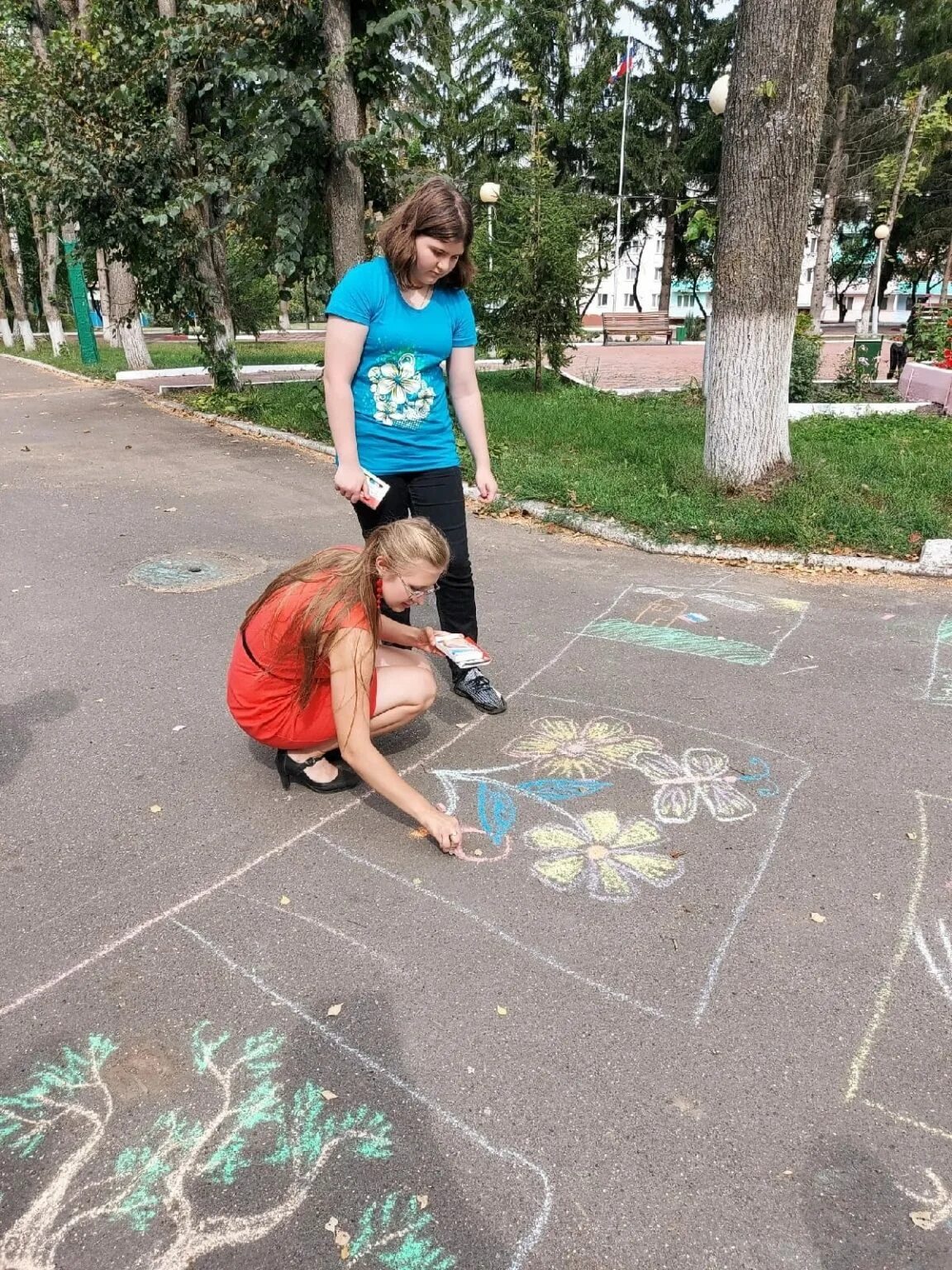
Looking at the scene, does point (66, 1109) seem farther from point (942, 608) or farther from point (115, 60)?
point (115, 60)

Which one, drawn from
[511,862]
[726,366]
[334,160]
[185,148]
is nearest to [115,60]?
[185,148]

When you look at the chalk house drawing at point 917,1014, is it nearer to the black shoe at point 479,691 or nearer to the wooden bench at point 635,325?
the black shoe at point 479,691

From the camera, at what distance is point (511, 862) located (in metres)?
2.55

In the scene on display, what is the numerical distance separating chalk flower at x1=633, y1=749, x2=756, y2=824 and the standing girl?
0.74m

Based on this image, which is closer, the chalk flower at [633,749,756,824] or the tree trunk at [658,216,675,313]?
the chalk flower at [633,749,756,824]

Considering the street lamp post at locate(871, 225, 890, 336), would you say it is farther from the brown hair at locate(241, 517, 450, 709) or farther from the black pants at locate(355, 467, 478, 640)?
the brown hair at locate(241, 517, 450, 709)

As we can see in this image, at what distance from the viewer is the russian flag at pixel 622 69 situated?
108ft

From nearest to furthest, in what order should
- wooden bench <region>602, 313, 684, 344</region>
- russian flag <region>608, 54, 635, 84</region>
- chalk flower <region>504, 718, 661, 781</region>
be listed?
chalk flower <region>504, 718, 661, 781</region>
wooden bench <region>602, 313, 684, 344</region>
russian flag <region>608, 54, 635, 84</region>

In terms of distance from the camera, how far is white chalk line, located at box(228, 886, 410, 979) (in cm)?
216

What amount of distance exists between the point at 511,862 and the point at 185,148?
431 inches

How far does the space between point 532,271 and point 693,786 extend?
11004 millimetres

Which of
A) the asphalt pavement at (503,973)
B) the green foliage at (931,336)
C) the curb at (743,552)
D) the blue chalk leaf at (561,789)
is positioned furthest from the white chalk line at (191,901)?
the green foliage at (931,336)

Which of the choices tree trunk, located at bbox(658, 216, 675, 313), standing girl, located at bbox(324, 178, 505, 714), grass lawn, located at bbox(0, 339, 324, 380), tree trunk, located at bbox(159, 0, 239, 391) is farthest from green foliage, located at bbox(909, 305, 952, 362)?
tree trunk, located at bbox(658, 216, 675, 313)

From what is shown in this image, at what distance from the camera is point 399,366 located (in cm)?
306
